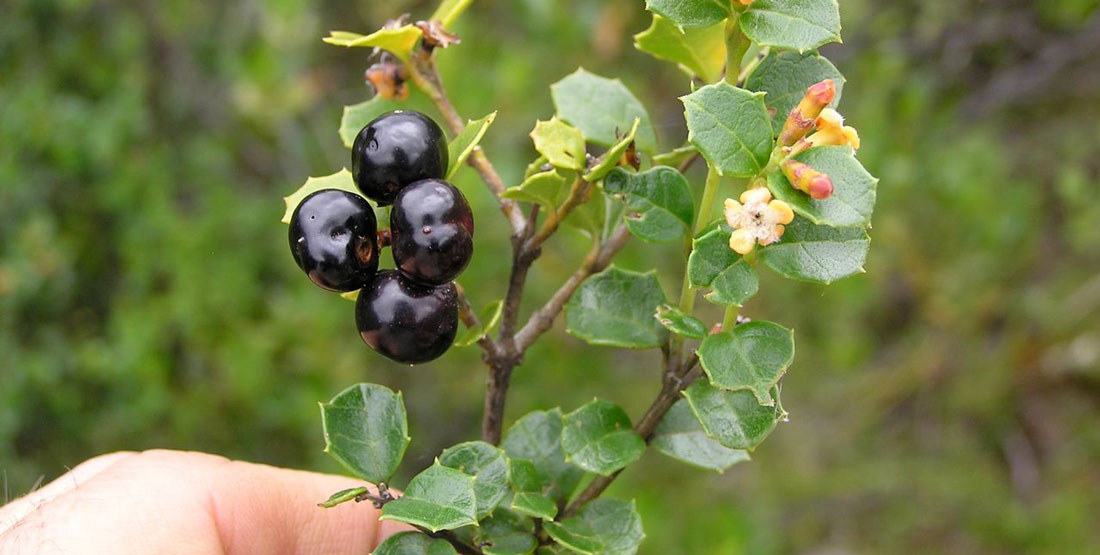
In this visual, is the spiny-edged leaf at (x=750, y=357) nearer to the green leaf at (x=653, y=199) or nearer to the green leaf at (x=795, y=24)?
the green leaf at (x=653, y=199)

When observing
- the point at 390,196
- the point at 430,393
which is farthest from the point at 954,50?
→ the point at 390,196

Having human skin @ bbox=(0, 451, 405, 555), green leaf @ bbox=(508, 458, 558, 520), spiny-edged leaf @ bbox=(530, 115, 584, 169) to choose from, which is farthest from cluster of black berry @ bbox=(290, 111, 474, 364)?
human skin @ bbox=(0, 451, 405, 555)

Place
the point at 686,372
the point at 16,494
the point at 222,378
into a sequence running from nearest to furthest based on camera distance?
1. the point at 686,372
2. the point at 16,494
3. the point at 222,378

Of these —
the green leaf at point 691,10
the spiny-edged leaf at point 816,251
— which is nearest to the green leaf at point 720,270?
the spiny-edged leaf at point 816,251

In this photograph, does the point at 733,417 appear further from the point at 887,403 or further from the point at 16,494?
the point at 887,403

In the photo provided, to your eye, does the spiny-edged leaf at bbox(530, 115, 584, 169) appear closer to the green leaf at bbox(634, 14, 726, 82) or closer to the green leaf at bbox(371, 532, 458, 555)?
the green leaf at bbox(634, 14, 726, 82)

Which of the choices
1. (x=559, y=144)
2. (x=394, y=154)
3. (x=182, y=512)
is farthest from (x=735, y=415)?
(x=182, y=512)
